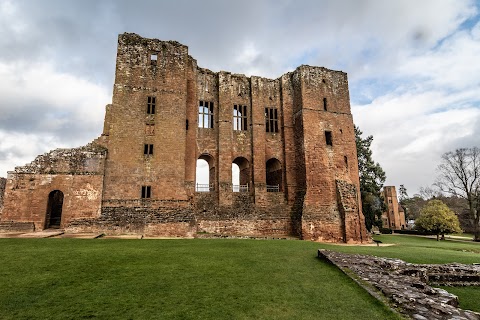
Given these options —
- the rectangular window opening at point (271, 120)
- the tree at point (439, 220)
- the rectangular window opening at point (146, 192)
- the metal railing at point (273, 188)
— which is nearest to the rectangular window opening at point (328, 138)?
the rectangular window opening at point (271, 120)

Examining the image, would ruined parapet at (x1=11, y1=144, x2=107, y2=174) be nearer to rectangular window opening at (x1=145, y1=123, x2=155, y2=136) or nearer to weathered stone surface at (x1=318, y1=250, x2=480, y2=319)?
rectangular window opening at (x1=145, y1=123, x2=155, y2=136)

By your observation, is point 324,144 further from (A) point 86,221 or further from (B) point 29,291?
(B) point 29,291

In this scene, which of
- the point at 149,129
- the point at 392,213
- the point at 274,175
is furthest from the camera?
the point at 392,213

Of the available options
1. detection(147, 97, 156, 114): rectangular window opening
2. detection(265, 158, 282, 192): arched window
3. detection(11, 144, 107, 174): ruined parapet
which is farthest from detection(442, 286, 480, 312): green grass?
detection(147, 97, 156, 114): rectangular window opening

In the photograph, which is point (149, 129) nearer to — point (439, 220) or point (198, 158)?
point (198, 158)

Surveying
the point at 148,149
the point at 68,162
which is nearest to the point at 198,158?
the point at 148,149

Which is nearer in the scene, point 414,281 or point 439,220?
point 414,281

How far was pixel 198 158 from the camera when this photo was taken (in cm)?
2075

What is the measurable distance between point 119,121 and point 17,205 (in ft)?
24.0

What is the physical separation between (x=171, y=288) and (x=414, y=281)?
549cm

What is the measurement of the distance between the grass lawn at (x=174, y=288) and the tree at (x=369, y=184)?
20.6 metres

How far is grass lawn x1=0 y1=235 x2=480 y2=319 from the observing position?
188 inches

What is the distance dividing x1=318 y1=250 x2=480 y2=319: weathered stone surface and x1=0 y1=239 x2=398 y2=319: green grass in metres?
0.39

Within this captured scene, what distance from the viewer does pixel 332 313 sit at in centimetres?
496
